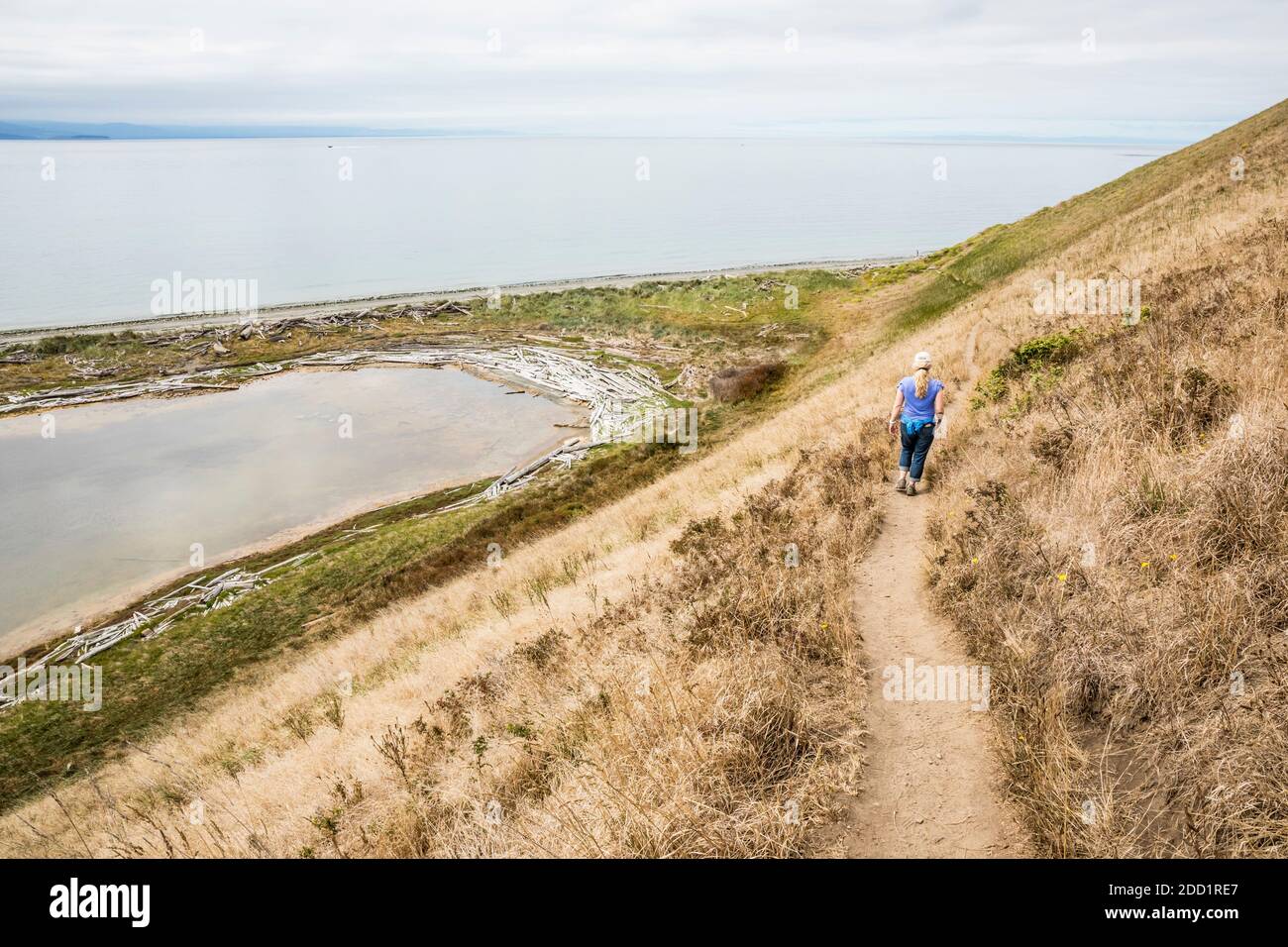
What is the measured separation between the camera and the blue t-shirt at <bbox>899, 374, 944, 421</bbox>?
11.1 m

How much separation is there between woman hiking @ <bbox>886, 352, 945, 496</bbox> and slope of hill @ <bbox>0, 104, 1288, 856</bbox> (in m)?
0.53

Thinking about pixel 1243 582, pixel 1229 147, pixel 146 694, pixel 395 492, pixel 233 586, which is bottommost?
pixel 146 694

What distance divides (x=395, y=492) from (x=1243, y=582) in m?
26.7

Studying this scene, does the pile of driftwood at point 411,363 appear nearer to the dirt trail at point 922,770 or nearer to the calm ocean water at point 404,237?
the dirt trail at point 922,770

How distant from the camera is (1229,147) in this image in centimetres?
3622

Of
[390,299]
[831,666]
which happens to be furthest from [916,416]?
[390,299]

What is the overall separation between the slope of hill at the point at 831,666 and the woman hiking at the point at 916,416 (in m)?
0.53

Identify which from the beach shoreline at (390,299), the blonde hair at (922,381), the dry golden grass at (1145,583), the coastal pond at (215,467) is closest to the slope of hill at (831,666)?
the dry golden grass at (1145,583)

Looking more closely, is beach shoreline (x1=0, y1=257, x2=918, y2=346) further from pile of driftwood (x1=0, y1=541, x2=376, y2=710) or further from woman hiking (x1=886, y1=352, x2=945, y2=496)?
woman hiking (x1=886, y1=352, x2=945, y2=496)

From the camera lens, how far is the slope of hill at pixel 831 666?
189 inches

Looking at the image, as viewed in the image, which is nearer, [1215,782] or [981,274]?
[1215,782]

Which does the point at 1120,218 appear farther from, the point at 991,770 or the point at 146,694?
the point at 146,694

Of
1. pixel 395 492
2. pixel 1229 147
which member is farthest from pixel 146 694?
pixel 1229 147

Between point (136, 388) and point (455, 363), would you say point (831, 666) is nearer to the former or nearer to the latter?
point (455, 363)
